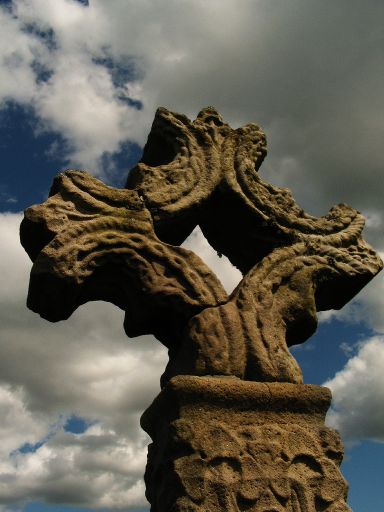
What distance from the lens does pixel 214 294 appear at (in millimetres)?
3680

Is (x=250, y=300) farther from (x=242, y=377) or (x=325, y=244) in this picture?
(x=325, y=244)

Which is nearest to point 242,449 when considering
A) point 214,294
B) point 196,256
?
point 214,294

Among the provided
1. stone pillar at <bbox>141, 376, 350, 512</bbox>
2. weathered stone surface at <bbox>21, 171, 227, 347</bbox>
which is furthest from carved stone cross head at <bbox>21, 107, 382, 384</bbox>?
stone pillar at <bbox>141, 376, 350, 512</bbox>

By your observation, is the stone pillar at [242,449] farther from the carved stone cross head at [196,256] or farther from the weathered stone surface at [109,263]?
the weathered stone surface at [109,263]

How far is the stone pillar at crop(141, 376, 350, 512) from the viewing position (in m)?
3.01

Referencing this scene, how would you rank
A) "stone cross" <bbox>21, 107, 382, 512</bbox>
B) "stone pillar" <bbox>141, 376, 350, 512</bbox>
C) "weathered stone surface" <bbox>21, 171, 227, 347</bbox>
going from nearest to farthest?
"stone pillar" <bbox>141, 376, 350, 512</bbox> → "stone cross" <bbox>21, 107, 382, 512</bbox> → "weathered stone surface" <bbox>21, 171, 227, 347</bbox>

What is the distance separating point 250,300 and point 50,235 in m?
1.34

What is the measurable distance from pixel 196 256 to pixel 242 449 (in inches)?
50.6

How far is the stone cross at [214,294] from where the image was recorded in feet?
Result: 10.3

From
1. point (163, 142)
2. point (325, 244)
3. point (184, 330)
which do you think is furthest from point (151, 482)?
point (163, 142)

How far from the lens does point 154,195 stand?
3895 millimetres

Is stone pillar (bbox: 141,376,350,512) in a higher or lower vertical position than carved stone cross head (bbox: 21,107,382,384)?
lower

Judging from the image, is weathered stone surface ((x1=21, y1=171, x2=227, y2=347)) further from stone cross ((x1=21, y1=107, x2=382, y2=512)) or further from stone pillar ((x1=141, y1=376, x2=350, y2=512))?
stone pillar ((x1=141, y1=376, x2=350, y2=512))

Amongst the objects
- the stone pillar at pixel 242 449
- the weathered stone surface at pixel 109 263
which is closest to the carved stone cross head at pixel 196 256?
the weathered stone surface at pixel 109 263
